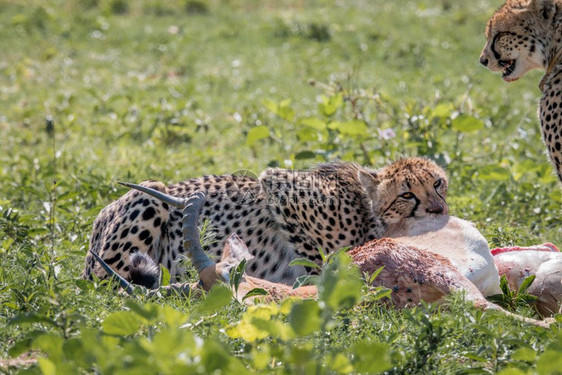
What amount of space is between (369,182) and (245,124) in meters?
3.69

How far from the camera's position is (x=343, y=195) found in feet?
17.9

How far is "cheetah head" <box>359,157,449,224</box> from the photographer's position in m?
5.14

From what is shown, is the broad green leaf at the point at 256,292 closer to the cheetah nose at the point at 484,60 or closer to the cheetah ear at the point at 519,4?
the cheetah nose at the point at 484,60

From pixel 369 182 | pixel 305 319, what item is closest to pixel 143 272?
pixel 369 182

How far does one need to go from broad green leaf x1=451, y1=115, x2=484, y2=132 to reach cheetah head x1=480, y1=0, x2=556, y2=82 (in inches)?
28.9

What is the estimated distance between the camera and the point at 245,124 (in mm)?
8883

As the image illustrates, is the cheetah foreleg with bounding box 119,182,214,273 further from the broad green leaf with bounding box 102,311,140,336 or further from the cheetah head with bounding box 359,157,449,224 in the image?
the cheetah head with bounding box 359,157,449,224

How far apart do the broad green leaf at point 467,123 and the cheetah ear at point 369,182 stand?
5.44 ft

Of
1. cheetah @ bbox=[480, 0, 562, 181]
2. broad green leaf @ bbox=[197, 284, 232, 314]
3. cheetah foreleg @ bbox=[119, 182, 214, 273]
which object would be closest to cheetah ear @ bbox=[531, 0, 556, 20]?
cheetah @ bbox=[480, 0, 562, 181]

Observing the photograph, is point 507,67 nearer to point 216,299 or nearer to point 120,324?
point 216,299

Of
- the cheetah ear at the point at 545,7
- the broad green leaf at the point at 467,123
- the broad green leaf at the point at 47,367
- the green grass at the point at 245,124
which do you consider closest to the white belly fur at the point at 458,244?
the green grass at the point at 245,124

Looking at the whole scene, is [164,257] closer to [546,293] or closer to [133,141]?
[546,293]

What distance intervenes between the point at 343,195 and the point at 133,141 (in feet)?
13.4

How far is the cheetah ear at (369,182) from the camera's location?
5.36 meters
